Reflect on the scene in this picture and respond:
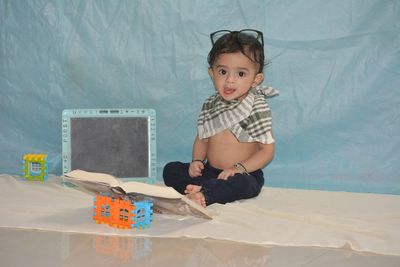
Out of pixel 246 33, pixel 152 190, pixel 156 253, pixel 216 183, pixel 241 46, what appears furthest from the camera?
pixel 246 33

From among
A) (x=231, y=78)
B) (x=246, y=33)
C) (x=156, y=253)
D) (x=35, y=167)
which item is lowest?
(x=156, y=253)

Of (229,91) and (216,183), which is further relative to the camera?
(229,91)

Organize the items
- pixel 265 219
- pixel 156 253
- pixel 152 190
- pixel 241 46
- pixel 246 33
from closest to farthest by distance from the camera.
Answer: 1. pixel 156 253
2. pixel 152 190
3. pixel 265 219
4. pixel 241 46
5. pixel 246 33

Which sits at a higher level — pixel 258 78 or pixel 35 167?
pixel 258 78

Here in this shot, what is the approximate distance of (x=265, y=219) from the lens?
1474 millimetres

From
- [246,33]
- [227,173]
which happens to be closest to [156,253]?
[227,173]

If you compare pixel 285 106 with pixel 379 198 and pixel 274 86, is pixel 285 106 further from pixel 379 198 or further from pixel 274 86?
pixel 379 198

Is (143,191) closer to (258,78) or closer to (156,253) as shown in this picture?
(156,253)

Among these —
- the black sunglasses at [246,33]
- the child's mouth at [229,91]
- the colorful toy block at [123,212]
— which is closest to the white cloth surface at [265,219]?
the colorful toy block at [123,212]

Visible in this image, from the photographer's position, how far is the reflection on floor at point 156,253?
115cm

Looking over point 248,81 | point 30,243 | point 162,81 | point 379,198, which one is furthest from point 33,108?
point 379,198

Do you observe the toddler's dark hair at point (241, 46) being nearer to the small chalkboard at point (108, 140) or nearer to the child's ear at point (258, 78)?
the child's ear at point (258, 78)

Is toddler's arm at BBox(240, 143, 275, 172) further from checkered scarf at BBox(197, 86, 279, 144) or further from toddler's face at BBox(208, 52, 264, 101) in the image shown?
toddler's face at BBox(208, 52, 264, 101)

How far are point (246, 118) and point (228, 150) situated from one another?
111 millimetres
